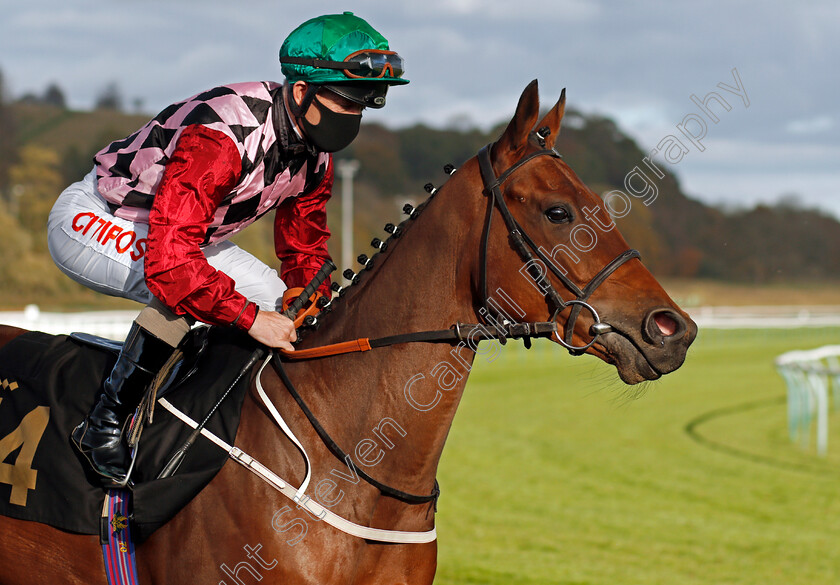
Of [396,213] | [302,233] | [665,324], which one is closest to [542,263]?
[665,324]

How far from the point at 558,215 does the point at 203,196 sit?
0.90 meters

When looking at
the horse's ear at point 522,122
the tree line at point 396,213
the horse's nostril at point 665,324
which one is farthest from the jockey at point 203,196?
the tree line at point 396,213

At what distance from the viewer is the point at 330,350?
2.22 m

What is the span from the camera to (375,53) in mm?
2246

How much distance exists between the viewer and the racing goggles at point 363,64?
2.22 metres

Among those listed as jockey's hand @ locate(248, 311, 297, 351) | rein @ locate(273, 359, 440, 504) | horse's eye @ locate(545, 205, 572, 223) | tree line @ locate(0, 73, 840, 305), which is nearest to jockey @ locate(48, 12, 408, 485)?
jockey's hand @ locate(248, 311, 297, 351)

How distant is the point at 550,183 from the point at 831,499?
21.0ft

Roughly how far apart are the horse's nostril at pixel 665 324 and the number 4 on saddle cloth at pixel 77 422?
110 cm

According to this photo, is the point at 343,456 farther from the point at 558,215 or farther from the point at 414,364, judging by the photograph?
the point at 558,215

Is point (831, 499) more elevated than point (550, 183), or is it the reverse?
point (550, 183)

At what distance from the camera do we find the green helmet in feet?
7.32

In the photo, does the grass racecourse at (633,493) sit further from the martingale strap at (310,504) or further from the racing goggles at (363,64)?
the racing goggles at (363,64)

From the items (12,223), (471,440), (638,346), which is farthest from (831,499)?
(12,223)

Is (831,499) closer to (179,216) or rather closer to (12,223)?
(179,216)
